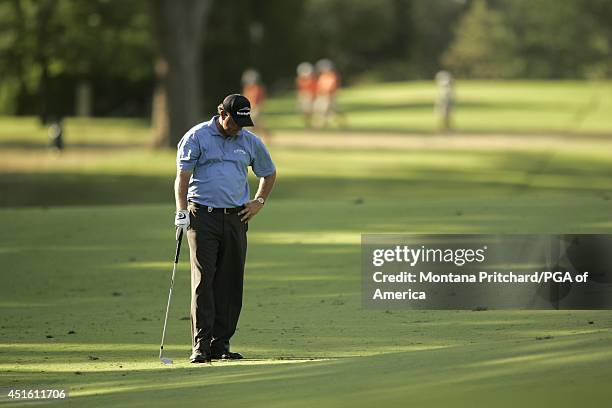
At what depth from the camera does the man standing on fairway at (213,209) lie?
11.0 m

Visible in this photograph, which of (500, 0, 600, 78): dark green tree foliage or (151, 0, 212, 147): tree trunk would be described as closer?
(151, 0, 212, 147): tree trunk

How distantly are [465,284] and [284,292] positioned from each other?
2.22 meters

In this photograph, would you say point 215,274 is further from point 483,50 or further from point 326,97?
point 483,50

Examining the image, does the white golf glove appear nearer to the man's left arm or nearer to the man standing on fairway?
the man standing on fairway

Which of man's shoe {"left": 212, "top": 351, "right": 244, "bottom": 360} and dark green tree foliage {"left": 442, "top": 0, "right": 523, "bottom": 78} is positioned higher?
dark green tree foliage {"left": 442, "top": 0, "right": 523, "bottom": 78}

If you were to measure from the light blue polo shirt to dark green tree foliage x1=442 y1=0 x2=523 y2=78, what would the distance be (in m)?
108

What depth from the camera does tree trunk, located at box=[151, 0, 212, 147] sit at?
38375 millimetres

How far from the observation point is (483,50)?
118 meters

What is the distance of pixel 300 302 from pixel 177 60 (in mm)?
25081

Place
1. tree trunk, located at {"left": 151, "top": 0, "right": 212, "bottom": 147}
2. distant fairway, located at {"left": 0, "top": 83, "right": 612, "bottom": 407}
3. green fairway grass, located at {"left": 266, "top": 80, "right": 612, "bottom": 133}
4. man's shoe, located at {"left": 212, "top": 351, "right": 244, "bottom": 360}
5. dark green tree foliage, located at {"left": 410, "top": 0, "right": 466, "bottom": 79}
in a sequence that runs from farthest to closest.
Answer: dark green tree foliage, located at {"left": 410, "top": 0, "right": 466, "bottom": 79}, green fairway grass, located at {"left": 266, "top": 80, "right": 612, "bottom": 133}, tree trunk, located at {"left": 151, "top": 0, "right": 212, "bottom": 147}, man's shoe, located at {"left": 212, "top": 351, "right": 244, "bottom": 360}, distant fairway, located at {"left": 0, "top": 83, "right": 612, "bottom": 407}

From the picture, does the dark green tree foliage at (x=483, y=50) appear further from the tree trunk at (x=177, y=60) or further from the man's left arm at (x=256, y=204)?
the man's left arm at (x=256, y=204)

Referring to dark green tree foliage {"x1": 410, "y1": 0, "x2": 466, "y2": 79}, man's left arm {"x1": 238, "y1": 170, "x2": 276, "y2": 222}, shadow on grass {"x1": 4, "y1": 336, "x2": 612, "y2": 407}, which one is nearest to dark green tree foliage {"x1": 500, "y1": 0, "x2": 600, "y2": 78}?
dark green tree foliage {"x1": 410, "y1": 0, "x2": 466, "y2": 79}

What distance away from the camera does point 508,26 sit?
125 m

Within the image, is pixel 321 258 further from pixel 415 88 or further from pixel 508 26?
pixel 508 26
